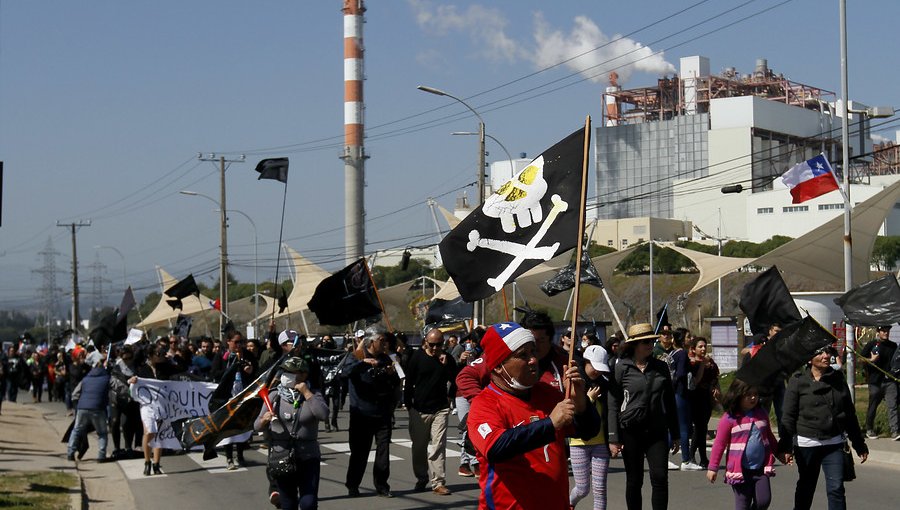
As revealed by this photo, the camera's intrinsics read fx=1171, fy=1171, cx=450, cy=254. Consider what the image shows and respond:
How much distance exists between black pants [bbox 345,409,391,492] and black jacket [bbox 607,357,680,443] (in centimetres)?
347

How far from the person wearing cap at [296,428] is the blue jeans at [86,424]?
777 cm

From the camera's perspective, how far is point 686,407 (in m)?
14.0

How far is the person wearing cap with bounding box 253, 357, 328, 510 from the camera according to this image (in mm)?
8805

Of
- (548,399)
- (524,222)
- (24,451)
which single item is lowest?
(24,451)

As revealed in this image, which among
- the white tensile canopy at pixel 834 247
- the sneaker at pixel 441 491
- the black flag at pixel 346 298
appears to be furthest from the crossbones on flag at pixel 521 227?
the white tensile canopy at pixel 834 247

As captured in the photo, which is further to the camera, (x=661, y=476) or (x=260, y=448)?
(x=260, y=448)

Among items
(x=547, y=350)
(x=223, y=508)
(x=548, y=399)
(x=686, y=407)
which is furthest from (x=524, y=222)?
(x=686, y=407)

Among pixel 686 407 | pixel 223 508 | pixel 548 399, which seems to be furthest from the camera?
pixel 686 407

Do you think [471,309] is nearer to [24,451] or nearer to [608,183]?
[24,451]

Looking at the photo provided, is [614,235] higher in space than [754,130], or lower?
lower

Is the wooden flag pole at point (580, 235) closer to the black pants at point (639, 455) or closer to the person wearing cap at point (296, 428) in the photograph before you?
the black pants at point (639, 455)

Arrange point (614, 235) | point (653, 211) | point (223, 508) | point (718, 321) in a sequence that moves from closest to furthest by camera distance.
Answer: point (223, 508) → point (718, 321) → point (614, 235) → point (653, 211)

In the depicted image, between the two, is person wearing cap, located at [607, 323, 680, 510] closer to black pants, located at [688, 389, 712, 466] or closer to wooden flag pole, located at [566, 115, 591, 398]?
wooden flag pole, located at [566, 115, 591, 398]

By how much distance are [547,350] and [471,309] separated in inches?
886
